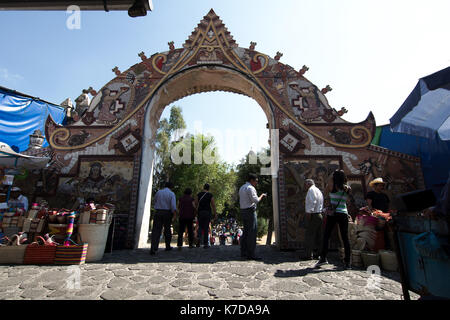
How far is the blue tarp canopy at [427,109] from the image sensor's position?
4048mm

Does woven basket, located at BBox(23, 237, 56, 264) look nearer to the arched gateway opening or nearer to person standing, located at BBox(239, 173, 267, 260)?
the arched gateway opening

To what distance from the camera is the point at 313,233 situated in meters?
5.11

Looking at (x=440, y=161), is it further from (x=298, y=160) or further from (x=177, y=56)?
(x=177, y=56)

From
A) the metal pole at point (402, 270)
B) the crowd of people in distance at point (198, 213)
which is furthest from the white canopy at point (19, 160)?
the metal pole at point (402, 270)

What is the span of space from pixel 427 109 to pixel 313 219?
3.61m

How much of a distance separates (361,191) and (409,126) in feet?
7.90

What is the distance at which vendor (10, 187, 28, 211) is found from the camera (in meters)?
6.57

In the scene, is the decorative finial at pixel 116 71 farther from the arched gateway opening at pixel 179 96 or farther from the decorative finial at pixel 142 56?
the arched gateway opening at pixel 179 96

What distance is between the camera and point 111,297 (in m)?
2.80

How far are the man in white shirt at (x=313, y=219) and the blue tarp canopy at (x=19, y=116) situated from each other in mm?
12648

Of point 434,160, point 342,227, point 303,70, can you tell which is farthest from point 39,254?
point 434,160

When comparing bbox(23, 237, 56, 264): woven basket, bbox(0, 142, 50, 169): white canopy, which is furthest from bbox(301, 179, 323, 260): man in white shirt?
bbox(0, 142, 50, 169): white canopy

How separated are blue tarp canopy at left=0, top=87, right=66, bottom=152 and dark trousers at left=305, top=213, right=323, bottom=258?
1273cm
